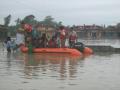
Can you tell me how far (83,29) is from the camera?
44.4 m

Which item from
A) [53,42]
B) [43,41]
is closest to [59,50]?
[53,42]

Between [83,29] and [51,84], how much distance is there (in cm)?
3410

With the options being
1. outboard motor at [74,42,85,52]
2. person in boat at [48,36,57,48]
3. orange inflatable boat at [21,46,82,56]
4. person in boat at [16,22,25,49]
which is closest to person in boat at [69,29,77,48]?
outboard motor at [74,42,85,52]

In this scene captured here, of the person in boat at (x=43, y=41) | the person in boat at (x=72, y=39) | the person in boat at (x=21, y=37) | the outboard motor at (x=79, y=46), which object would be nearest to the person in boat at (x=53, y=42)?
the person in boat at (x=43, y=41)

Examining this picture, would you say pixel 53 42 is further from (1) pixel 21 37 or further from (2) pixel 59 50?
(1) pixel 21 37

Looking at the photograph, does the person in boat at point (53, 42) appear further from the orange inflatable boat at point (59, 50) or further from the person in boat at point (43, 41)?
the orange inflatable boat at point (59, 50)

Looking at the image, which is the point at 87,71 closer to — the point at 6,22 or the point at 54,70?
the point at 54,70

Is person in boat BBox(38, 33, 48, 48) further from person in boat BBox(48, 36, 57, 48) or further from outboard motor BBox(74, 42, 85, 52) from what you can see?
outboard motor BBox(74, 42, 85, 52)

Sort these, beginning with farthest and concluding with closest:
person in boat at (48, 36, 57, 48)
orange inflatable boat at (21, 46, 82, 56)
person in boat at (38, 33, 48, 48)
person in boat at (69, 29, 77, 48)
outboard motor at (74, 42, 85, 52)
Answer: person in boat at (69, 29, 77, 48), outboard motor at (74, 42, 85, 52), person in boat at (38, 33, 48, 48), person in boat at (48, 36, 57, 48), orange inflatable boat at (21, 46, 82, 56)

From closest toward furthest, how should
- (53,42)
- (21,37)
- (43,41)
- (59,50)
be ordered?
(59,50) < (53,42) < (43,41) < (21,37)

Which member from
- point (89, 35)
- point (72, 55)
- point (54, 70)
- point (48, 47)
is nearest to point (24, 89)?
point (54, 70)

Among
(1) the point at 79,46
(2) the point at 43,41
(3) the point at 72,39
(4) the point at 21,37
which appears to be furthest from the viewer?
(4) the point at 21,37

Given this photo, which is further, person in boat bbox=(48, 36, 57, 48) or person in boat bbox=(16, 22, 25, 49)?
person in boat bbox=(16, 22, 25, 49)

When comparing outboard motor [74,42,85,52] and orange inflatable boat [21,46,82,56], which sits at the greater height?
outboard motor [74,42,85,52]
